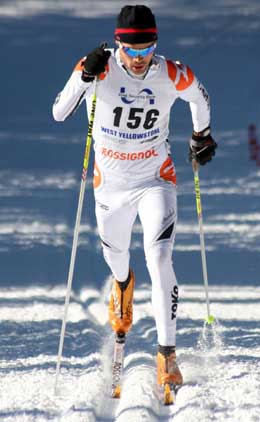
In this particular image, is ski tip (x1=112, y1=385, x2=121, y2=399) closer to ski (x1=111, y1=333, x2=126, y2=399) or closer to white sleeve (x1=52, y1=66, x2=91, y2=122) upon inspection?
ski (x1=111, y1=333, x2=126, y2=399)

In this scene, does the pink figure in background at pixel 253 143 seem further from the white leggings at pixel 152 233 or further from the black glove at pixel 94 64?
the black glove at pixel 94 64

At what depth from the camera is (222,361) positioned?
589cm

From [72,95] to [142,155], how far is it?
1.96ft

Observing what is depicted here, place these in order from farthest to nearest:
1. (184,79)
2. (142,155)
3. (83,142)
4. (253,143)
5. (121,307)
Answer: (83,142)
(253,143)
(121,307)
(142,155)
(184,79)

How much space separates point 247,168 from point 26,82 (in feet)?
13.5

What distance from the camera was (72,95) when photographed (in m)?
5.56

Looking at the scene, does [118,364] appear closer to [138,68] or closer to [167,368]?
[167,368]

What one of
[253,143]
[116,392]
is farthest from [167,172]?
[253,143]

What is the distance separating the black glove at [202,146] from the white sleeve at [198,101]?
41 millimetres

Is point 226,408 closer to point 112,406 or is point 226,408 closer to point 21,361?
point 112,406

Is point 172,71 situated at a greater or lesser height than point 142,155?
greater

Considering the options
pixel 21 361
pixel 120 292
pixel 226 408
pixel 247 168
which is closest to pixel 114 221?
pixel 120 292

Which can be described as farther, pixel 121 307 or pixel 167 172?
pixel 121 307

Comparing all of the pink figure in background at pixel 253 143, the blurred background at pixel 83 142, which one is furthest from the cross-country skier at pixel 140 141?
the pink figure in background at pixel 253 143
